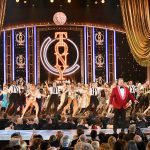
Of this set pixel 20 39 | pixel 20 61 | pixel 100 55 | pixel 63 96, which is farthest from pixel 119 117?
pixel 20 39

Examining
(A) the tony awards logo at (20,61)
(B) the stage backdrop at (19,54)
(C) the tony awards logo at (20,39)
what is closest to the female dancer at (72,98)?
(B) the stage backdrop at (19,54)

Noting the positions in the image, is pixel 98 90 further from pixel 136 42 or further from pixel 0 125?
pixel 0 125

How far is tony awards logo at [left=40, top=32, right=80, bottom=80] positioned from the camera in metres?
23.1

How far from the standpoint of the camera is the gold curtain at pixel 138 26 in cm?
1986

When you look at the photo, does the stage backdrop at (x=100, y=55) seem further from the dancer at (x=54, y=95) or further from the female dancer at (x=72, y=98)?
the dancer at (x=54, y=95)

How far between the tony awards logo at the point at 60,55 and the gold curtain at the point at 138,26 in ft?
11.1

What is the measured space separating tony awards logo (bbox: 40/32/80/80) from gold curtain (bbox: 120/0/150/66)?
133 inches

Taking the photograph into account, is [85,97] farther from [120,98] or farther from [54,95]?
[120,98]

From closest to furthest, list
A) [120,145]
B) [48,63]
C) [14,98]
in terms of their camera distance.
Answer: [120,145] < [14,98] < [48,63]

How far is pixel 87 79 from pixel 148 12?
4427mm

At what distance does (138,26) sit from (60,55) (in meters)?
4.11

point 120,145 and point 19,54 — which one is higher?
point 19,54

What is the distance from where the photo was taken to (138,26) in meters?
20.1

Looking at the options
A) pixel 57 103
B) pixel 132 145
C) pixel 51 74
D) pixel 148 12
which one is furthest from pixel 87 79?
pixel 132 145
